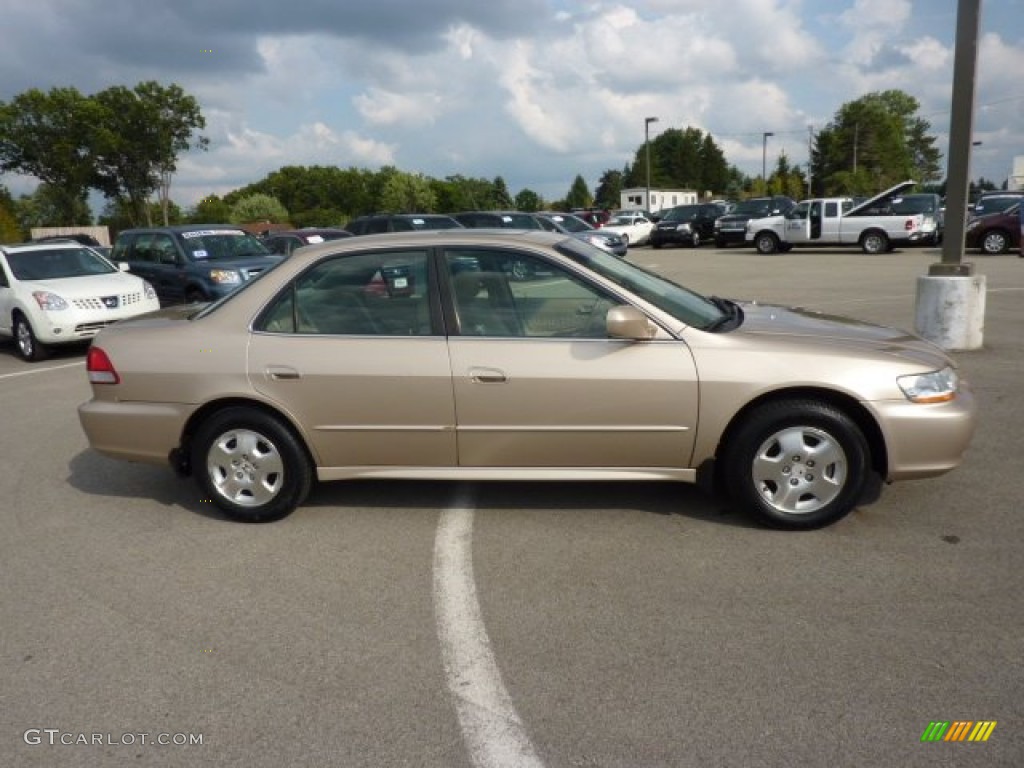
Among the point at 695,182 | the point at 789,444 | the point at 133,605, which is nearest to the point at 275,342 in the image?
the point at 133,605

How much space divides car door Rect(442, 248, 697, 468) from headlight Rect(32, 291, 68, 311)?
8647mm

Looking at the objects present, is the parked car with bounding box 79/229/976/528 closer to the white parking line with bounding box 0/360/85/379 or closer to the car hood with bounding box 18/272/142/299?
the white parking line with bounding box 0/360/85/379

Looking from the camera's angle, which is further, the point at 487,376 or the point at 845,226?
the point at 845,226

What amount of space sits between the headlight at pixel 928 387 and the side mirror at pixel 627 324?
1.30 m

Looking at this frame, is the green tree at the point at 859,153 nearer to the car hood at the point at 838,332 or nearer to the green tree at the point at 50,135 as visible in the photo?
the green tree at the point at 50,135

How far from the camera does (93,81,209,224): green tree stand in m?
40.7

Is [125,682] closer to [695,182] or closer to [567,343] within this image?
[567,343]

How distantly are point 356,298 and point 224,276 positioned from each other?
9.03 meters

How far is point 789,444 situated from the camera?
4.19 metres

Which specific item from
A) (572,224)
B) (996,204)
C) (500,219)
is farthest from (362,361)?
(996,204)

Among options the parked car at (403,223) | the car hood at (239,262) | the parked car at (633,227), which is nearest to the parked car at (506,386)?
the car hood at (239,262)

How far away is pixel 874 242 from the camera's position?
25.1 m

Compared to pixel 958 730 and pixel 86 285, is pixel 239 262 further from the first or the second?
pixel 958 730

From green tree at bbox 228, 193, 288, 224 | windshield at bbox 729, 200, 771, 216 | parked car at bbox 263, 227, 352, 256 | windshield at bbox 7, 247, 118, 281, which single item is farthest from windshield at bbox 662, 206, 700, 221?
green tree at bbox 228, 193, 288, 224
